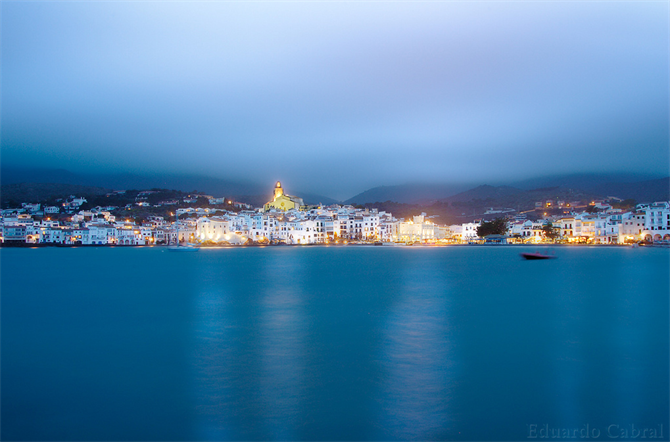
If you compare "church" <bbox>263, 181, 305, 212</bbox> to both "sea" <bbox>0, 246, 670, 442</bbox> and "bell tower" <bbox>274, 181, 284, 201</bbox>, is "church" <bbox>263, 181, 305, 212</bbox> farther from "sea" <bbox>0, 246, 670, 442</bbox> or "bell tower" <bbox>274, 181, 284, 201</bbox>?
"sea" <bbox>0, 246, 670, 442</bbox>

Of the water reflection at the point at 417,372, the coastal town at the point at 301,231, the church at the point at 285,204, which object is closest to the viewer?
the water reflection at the point at 417,372

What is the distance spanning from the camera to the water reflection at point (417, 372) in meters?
3.68

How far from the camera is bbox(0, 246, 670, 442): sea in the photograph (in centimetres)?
369

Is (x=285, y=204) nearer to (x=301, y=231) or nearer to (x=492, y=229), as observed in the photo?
(x=301, y=231)

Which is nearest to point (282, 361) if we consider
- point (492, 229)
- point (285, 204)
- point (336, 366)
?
point (336, 366)

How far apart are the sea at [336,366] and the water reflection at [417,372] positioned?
2cm

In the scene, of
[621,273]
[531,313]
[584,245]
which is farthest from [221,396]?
[584,245]

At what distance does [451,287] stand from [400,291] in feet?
5.58

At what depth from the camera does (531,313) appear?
358 inches

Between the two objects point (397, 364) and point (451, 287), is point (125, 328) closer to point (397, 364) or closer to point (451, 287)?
point (397, 364)

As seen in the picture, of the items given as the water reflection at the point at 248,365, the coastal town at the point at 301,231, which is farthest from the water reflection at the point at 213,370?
the coastal town at the point at 301,231

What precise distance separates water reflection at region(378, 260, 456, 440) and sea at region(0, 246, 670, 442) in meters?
0.02

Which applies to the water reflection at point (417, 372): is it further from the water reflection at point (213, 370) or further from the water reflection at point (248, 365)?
the water reflection at point (213, 370)

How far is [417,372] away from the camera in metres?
5.06
